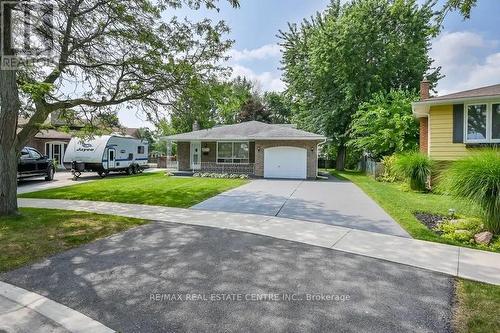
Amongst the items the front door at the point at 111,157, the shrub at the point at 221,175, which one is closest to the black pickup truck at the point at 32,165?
the front door at the point at 111,157

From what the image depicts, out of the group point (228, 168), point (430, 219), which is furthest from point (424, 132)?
point (228, 168)

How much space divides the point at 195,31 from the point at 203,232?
7625mm

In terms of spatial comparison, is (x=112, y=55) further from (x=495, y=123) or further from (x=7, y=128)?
(x=495, y=123)

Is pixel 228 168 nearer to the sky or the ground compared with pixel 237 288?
nearer to the sky

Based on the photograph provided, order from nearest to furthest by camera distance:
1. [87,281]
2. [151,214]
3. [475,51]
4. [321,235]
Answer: [87,281] < [321,235] < [151,214] < [475,51]

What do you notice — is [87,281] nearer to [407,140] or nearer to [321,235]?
[321,235]

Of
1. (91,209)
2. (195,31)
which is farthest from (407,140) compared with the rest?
(91,209)

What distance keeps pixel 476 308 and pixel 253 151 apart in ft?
65.5

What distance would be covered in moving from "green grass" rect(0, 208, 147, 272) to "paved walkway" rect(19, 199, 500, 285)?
79 centimetres

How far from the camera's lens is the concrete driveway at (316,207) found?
785cm

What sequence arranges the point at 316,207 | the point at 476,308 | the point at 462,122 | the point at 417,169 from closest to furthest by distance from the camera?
the point at 476,308, the point at 316,207, the point at 462,122, the point at 417,169

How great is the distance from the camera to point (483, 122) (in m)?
12.5

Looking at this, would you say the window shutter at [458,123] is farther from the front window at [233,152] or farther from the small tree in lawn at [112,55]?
the front window at [233,152]

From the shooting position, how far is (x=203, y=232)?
6.88 meters
